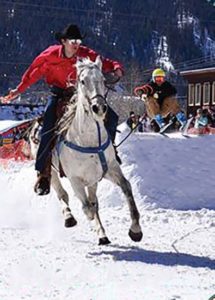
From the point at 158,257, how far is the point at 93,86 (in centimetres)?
177

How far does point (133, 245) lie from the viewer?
8750 millimetres

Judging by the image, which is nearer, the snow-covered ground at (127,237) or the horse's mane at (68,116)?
the snow-covered ground at (127,237)

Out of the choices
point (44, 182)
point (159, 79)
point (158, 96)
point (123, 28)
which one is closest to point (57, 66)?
point (44, 182)

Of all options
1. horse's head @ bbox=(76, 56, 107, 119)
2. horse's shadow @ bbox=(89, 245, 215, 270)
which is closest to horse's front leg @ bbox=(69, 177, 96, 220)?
horse's shadow @ bbox=(89, 245, 215, 270)

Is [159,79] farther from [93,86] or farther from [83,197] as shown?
[93,86]

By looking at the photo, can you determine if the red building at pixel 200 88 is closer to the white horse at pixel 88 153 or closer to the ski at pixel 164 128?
the ski at pixel 164 128

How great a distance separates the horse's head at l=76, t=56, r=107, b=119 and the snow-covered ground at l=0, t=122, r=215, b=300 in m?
1.45

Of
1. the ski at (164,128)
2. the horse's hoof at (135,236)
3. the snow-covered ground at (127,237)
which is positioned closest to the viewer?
the snow-covered ground at (127,237)

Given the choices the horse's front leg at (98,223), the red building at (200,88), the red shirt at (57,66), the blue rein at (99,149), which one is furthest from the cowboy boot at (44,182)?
the red building at (200,88)

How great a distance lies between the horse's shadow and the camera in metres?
7.61

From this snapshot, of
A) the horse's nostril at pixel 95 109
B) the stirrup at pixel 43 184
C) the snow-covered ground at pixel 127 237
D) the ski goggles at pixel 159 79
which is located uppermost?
the horse's nostril at pixel 95 109

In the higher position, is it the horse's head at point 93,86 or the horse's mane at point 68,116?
the horse's head at point 93,86

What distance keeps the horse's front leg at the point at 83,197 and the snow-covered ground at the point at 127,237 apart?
0.36 m

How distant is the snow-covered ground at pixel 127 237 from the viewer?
258 inches
